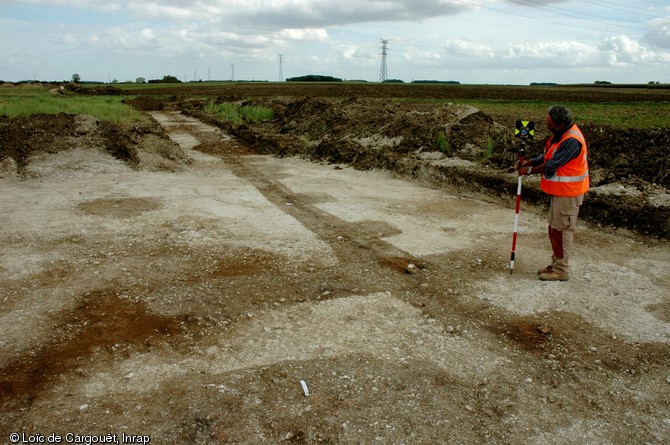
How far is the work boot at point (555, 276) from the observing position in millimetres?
6469

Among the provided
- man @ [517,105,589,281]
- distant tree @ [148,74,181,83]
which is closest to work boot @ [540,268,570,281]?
man @ [517,105,589,281]

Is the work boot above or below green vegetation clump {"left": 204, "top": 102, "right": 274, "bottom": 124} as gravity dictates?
below

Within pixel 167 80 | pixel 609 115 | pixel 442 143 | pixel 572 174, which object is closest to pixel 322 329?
pixel 572 174

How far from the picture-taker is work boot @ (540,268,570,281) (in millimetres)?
6469

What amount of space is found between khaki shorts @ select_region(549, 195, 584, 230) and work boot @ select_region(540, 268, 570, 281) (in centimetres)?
59

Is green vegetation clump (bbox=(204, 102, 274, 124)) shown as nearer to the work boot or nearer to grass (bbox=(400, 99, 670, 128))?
grass (bbox=(400, 99, 670, 128))

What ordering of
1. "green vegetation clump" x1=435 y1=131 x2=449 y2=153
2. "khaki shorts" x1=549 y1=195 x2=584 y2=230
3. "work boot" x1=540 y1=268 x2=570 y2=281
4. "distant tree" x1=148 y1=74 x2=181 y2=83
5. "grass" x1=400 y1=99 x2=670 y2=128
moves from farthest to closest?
"distant tree" x1=148 y1=74 x2=181 y2=83 → "grass" x1=400 y1=99 x2=670 y2=128 → "green vegetation clump" x1=435 y1=131 x2=449 y2=153 → "work boot" x1=540 y1=268 x2=570 y2=281 → "khaki shorts" x1=549 y1=195 x2=584 y2=230

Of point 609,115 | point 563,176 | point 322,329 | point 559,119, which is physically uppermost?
point 559,119

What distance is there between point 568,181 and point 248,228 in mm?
5028

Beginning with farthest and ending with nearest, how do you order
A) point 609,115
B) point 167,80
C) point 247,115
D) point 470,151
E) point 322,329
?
point 167,80
point 247,115
point 609,115
point 470,151
point 322,329

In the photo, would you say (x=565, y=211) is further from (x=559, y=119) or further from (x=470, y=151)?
(x=470, y=151)

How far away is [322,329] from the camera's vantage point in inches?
206

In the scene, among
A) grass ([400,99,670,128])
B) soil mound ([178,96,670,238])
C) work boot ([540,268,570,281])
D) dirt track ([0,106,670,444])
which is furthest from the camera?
grass ([400,99,670,128])

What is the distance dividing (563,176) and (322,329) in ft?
11.4
